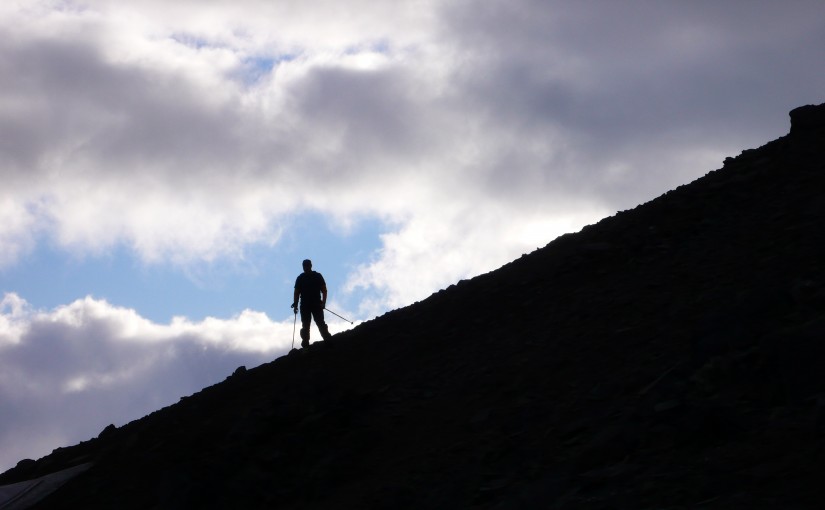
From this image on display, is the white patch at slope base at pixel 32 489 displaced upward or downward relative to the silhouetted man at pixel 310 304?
downward

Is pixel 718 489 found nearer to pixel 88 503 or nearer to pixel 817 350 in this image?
pixel 817 350

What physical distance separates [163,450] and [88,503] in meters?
1.53

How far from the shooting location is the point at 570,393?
12.4 metres

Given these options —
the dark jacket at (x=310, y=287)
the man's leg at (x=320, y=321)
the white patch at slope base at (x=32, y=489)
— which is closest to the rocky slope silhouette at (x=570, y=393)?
the white patch at slope base at (x=32, y=489)

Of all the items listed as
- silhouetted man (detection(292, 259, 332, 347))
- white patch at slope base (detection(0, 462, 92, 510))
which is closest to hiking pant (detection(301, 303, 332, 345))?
silhouetted man (detection(292, 259, 332, 347))

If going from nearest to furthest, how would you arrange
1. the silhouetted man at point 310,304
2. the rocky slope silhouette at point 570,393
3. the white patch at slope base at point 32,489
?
the rocky slope silhouette at point 570,393 < the white patch at slope base at point 32,489 < the silhouetted man at point 310,304

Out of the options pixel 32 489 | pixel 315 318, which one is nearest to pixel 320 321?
pixel 315 318

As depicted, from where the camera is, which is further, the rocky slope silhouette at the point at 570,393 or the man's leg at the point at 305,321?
the man's leg at the point at 305,321

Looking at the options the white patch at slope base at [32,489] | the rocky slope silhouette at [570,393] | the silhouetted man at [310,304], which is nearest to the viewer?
the rocky slope silhouette at [570,393]

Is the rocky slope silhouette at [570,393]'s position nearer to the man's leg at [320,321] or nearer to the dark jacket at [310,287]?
the man's leg at [320,321]

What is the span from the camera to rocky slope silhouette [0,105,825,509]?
947 centimetres

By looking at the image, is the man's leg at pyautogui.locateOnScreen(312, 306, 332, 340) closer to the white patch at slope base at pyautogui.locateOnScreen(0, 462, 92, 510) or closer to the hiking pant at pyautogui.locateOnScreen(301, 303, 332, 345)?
the hiking pant at pyautogui.locateOnScreen(301, 303, 332, 345)

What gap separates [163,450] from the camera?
52.2ft

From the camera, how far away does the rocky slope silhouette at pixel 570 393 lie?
9469 mm
